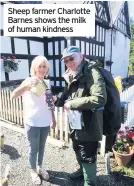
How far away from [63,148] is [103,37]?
12.7 m

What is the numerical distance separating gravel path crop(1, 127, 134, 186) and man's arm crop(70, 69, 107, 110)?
150cm

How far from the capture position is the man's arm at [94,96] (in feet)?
7.43

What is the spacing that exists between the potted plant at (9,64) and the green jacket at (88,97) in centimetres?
771

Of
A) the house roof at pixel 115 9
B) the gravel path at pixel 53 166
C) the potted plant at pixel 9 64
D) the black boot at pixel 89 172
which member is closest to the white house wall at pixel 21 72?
the potted plant at pixel 9 64

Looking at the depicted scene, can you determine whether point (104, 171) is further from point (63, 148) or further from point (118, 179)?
point (63, 148)

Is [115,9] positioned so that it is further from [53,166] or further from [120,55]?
[53,166]

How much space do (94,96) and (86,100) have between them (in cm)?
10

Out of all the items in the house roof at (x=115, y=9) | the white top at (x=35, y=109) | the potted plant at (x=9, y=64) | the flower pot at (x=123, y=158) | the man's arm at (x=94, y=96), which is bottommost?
the flower pot at (x=123, y=158)

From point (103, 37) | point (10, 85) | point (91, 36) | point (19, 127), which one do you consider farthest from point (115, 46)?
point (19, 127)

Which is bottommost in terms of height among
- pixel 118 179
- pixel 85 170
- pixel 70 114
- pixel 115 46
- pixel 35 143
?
pixel 118 179

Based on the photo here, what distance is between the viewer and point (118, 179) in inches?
128

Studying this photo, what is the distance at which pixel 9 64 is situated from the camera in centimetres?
978

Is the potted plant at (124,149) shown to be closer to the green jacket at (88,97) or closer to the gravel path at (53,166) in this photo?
the gravel path at (53,166)

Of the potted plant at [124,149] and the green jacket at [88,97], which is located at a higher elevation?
the green jacket at [88,97]
